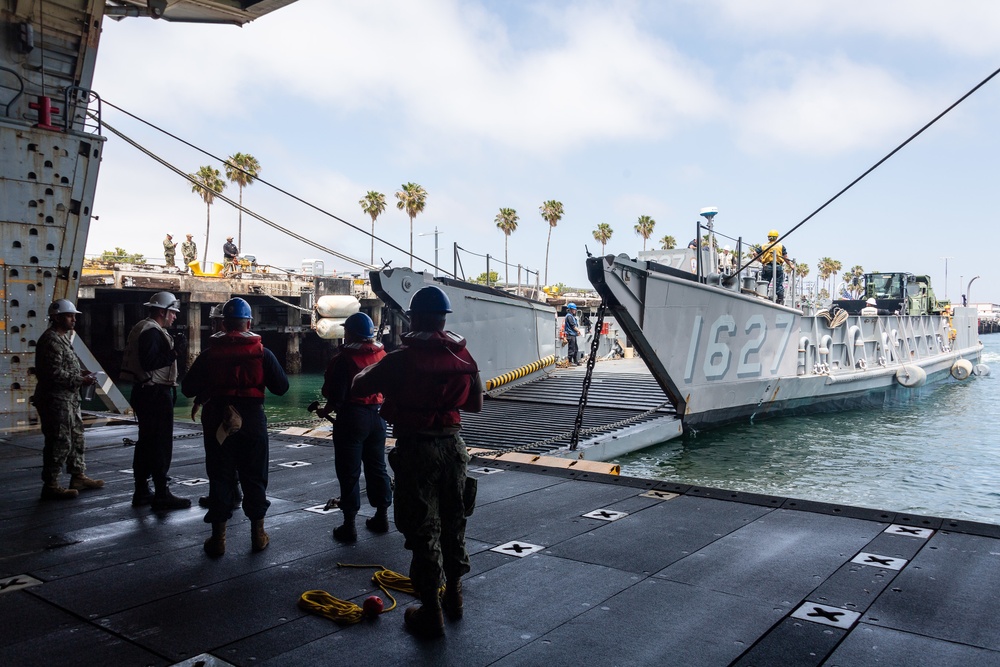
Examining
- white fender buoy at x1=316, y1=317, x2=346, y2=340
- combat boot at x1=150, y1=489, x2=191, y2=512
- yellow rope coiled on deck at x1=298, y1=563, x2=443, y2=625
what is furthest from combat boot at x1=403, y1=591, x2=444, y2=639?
white fender buoy at x1=316, y1=317, x2=346, y2=340

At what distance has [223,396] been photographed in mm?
4828

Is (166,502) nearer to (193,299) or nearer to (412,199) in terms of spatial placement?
(193,299)

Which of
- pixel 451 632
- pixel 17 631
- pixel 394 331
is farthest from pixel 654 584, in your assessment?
pixel 394 331

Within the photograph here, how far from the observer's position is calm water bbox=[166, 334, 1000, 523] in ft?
35.0

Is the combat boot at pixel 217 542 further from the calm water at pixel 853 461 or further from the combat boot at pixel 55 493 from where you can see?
the calm water at pixel 853 461

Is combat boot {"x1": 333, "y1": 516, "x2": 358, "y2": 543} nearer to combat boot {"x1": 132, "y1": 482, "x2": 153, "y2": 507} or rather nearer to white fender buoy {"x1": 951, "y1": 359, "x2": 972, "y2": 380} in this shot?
combat boot {"x1": 132, "y1": 482, "x2": 153, "y2": 507}

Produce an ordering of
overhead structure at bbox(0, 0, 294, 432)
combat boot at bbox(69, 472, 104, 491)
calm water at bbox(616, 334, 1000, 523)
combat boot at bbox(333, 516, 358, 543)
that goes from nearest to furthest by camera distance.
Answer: combat boot at bbox(333, 516, 358, 543), combat boot at bbox(69, 472, 104, 491), overhead structure at bbox(0, 0, 294, 432), calm water at bbox(616, 334, 1000, 523)

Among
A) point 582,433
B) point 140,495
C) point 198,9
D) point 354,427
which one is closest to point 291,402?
point 198,9

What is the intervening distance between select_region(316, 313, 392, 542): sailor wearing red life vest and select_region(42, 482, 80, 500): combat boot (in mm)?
2858

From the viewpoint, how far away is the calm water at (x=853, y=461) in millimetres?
10656

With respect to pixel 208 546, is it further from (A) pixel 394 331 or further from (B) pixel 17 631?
(A) pixel 394 331

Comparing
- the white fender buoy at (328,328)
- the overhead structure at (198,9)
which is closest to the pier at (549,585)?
the overhead structure at (198,9)

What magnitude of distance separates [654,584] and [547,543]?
102 centimetres

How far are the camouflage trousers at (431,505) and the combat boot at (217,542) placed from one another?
1.79m
